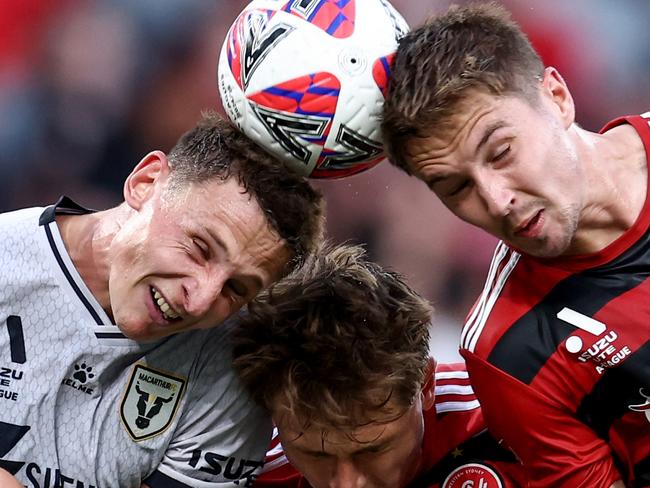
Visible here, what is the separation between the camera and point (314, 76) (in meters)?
2.07

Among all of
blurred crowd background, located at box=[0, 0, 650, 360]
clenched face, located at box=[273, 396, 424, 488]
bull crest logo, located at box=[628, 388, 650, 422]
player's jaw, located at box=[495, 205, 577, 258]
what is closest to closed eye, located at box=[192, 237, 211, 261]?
clenched face, located at box=[273, 396, 424, 488]

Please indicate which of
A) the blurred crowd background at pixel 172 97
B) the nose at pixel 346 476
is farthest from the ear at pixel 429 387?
the blurred crowd background at pixel 172 97

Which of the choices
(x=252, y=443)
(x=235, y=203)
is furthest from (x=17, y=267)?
(x=252, y=443)

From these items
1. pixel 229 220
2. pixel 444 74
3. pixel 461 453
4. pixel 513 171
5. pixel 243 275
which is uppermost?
pixel 444 74

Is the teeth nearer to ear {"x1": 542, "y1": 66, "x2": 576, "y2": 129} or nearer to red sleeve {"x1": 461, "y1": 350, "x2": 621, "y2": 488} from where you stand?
red sleeve {"x1": 461, "y1": 350, "x2": 621, "y2": 488}

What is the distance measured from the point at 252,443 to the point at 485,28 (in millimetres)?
1134

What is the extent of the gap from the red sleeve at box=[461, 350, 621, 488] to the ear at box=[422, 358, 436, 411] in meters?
0.27

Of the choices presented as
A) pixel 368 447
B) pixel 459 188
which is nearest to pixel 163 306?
pixel 368 447

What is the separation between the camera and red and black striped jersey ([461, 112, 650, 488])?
2.19 meters

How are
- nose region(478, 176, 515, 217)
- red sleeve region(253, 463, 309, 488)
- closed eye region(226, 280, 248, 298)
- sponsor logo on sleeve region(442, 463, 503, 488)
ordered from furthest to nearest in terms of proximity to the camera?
red sleeve region(253, 463, 309, 488) → sponsor logo on sleeve region(442, 463, 503, 488) → closed eye region(226, 280, 248, 298) → nose region(478, 176, 515, 217)

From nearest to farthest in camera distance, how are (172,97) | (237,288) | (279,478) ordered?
1. (237,288)
2. (279,478)
3. (172,97)

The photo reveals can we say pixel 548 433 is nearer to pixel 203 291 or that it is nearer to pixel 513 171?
pixel 513 171

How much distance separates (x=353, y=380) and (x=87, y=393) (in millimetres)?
622

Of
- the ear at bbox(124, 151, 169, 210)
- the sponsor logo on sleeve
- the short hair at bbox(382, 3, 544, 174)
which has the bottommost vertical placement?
the sponsor logo on sleeve
